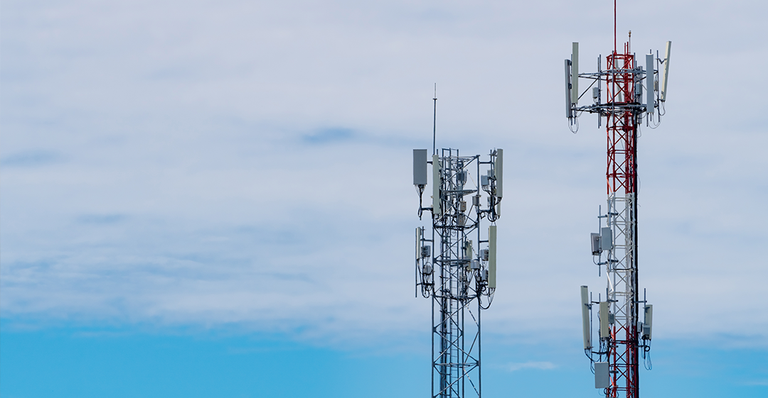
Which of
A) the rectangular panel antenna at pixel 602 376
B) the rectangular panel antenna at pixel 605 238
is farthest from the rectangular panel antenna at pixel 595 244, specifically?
the rectangular panel antenna at pixel 602 376

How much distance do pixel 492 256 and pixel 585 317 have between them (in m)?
7.95

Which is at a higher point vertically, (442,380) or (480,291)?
(480,291)

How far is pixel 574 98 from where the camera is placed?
62125 mm

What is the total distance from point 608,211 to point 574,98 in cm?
566

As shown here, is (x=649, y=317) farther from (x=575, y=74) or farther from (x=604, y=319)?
(x=575, y=74)

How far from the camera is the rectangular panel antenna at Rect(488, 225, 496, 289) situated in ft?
186

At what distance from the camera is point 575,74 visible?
62.1 metres

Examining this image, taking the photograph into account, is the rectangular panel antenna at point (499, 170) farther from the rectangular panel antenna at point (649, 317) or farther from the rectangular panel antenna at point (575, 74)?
the rectangular panel antenna at point (649, 317)

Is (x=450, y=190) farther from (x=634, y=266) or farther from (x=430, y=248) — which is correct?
(x=634, y=266)

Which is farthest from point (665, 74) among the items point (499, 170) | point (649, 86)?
point (499, 170)

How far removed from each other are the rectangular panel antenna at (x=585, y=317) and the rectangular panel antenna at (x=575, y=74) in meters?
9.05

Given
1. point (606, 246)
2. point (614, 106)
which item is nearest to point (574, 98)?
point (614, 106)

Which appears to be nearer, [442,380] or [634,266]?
[442,380]

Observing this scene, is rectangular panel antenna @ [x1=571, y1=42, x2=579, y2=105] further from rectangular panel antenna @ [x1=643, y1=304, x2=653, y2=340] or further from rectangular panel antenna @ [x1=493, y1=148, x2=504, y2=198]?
rectangular panel antenna @ [x1=643, y1=304, x2=653, y2=340]
